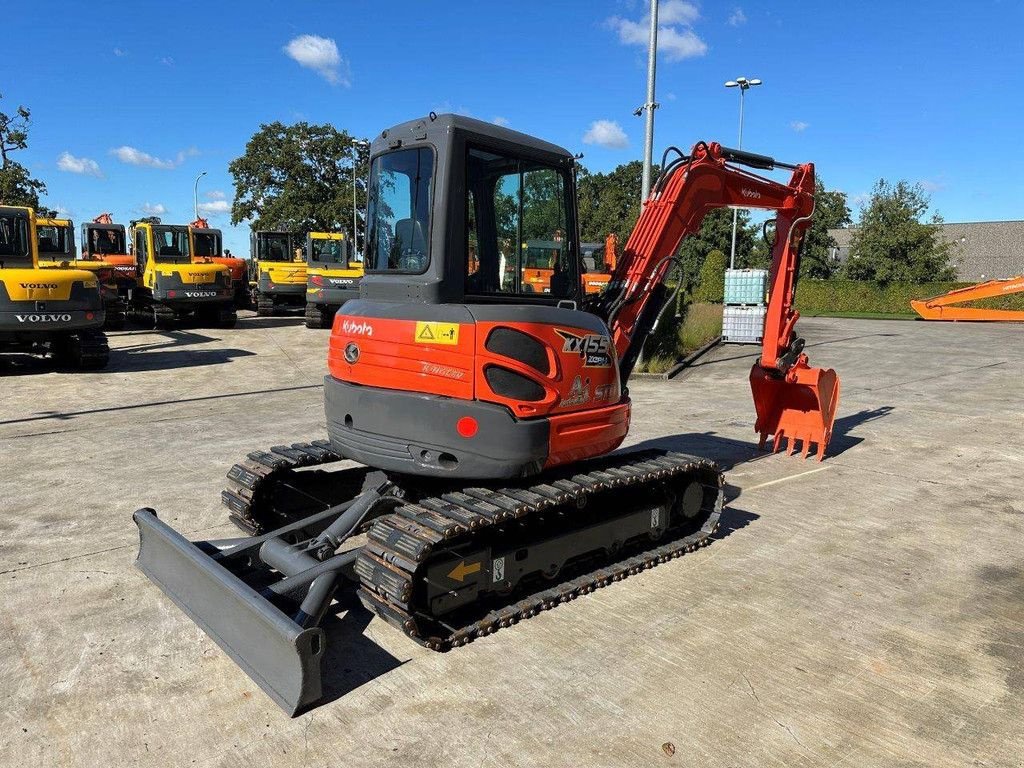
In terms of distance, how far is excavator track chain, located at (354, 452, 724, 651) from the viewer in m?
4.07

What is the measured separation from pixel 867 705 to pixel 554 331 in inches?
101

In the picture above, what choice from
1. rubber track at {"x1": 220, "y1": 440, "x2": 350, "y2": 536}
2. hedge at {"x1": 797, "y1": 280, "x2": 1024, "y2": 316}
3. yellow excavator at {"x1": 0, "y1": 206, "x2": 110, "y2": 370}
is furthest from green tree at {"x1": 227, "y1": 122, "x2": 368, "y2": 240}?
rubber track at {"x1": 220, "y1": 440, "x2": 350, "y2": 536}

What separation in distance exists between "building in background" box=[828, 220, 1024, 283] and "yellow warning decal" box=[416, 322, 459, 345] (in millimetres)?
63098

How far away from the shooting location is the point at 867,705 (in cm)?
360

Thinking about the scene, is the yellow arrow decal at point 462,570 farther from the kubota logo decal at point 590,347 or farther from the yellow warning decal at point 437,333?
the kubota logo decal at point 590,347

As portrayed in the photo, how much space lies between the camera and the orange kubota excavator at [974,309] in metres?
26.8

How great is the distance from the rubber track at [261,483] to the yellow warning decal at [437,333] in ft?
5.03

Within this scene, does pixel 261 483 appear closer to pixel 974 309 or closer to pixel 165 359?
pixel 165 359

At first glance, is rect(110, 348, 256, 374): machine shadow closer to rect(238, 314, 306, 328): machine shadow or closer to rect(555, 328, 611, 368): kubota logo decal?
rect(238, 314, 306, 328): machine shadow

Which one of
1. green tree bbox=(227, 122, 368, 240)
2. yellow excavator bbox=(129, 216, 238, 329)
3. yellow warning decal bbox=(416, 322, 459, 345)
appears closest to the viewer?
yellow warning decal bbox=(416, 322, 459, 345)

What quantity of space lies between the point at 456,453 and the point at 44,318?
1145cm

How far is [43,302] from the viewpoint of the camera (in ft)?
42.3

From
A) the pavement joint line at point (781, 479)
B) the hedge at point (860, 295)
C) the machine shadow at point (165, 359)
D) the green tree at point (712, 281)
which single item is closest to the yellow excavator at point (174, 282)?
the machine shadow at point (165, 359)

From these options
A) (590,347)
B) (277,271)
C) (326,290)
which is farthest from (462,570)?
(277,271)
